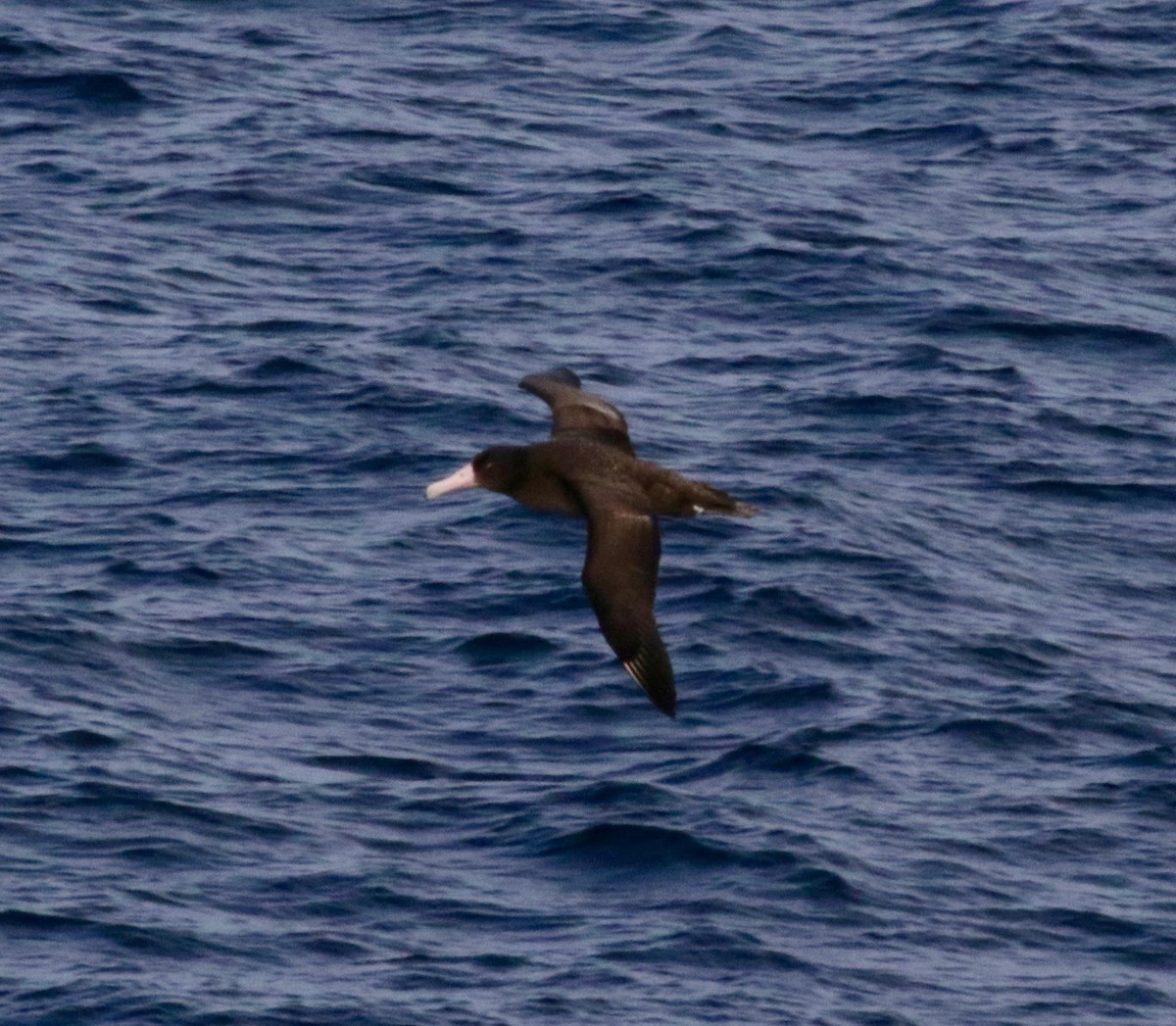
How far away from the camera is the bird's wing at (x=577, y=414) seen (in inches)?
647

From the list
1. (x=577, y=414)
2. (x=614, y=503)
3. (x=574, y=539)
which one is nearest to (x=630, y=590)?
(x=614, y=503)

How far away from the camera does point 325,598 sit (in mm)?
21297

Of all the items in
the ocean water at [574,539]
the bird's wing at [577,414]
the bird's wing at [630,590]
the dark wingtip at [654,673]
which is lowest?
the ocean water at [574,539]

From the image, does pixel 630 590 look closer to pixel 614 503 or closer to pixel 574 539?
pixel 614 503

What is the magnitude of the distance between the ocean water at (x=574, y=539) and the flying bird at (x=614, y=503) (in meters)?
3.38

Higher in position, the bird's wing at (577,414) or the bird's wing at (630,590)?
the bird's wing at (577,414)

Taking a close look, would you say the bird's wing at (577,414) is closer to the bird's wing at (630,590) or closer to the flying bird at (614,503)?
the flying bird at (614,503)

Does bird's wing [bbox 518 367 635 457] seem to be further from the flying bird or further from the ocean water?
the ocean water

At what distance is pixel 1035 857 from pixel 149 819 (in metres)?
5.84

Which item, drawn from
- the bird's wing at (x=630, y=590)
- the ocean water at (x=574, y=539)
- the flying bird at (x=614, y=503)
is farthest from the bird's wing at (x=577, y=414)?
the ocean water at (x=574, y=539)

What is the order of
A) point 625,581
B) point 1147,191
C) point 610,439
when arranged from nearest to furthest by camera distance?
1. point 625,581
2. point 610,439
3. point 1147,191

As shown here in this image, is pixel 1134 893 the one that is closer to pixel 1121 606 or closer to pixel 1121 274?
pixel 1121 606

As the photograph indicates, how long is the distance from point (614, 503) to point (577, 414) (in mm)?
2171

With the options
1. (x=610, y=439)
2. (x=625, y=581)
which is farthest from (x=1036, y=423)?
(x=625, y=581)
